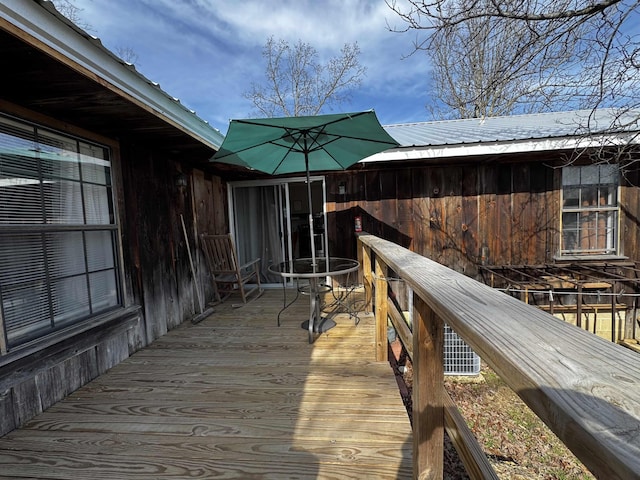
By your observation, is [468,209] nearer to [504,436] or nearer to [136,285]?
[504,436]

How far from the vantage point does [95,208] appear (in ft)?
7.72

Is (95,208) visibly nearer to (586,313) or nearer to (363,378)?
(363,378)

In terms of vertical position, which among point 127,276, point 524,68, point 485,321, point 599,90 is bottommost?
point 127,276

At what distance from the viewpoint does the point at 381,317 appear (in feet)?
7.57

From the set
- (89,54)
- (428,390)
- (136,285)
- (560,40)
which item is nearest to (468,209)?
(560,40)

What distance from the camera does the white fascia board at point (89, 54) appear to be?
50.4 inches

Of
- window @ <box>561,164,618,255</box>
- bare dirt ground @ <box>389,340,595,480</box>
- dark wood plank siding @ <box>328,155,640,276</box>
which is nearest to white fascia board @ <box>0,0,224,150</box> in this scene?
dark wood plank siding @ <box>328,155,640,276</box>

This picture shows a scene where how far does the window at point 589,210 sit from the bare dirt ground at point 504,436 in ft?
8.62

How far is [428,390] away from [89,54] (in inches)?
95.2

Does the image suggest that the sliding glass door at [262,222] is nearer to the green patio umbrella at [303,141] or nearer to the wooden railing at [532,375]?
the green patio umbrella at [303,141]

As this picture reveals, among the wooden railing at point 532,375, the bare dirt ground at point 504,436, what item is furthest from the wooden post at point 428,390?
the bare dirt ground at point 504,436

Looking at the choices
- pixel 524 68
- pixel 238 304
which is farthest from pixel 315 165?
pixel 524 68

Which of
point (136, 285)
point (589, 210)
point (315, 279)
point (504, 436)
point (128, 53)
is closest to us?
point (504, 436)

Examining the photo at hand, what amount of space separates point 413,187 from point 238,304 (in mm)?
3084
